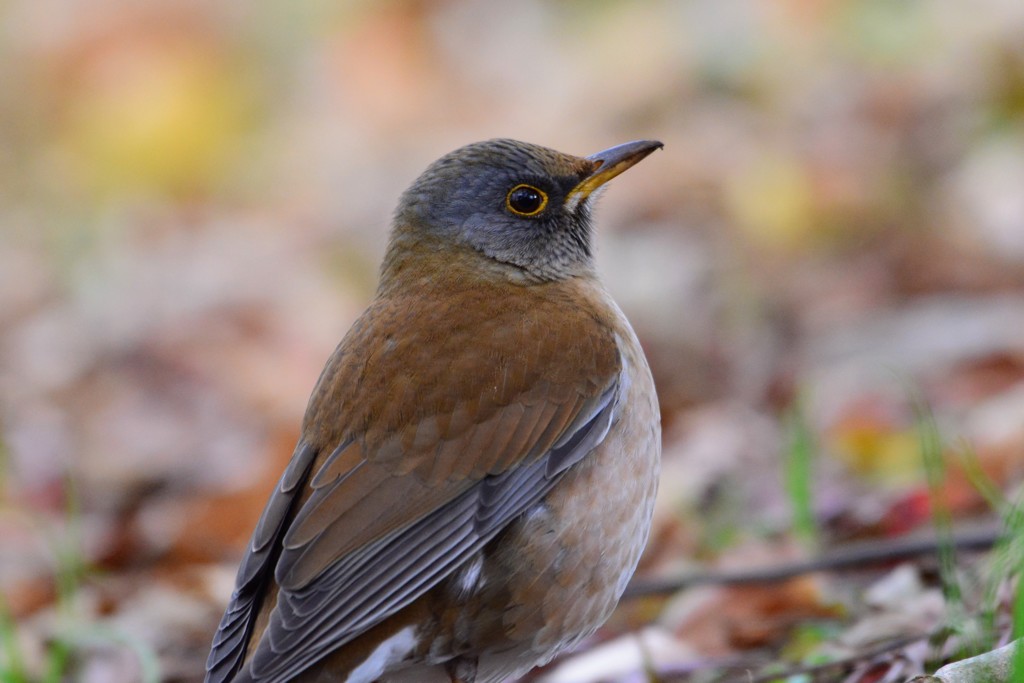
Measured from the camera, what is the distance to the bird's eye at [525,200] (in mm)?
5043

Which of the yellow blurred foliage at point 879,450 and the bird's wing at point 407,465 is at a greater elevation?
the bird's wing at point 407,465

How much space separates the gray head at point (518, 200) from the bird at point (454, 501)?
28cm

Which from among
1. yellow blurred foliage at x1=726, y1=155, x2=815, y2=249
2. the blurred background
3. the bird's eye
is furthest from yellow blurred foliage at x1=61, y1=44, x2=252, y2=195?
the bird's eye

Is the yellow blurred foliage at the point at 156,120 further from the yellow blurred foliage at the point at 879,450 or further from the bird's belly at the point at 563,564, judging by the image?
the bird's belly at the point at 563,564

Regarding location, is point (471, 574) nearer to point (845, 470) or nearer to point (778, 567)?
point (778, 567)

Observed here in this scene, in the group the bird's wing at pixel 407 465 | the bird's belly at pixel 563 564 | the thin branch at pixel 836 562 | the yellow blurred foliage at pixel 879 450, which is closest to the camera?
the bird's wing at pixel 407 465

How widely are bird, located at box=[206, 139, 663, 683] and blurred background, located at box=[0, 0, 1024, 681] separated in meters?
0.78

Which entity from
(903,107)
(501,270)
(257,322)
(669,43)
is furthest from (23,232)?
(501,270)

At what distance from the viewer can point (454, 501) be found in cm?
412

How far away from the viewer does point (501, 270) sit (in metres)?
4.95

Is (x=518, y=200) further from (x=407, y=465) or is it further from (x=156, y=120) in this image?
(x=156, y=120)

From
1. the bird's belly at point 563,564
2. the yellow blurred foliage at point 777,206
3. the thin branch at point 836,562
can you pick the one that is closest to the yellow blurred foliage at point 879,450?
the thin branch at point 836,562

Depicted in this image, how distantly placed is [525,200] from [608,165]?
305 millimetres

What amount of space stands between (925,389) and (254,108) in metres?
9.87
